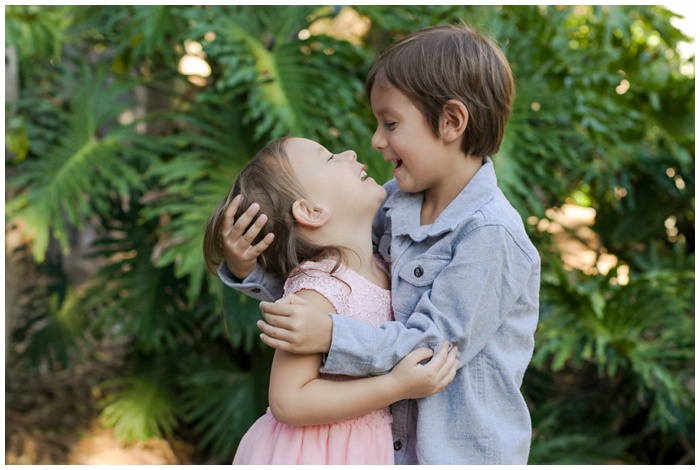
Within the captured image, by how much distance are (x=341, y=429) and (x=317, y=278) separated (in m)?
0.28

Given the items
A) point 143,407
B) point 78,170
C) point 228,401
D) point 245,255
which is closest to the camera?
point 245,255

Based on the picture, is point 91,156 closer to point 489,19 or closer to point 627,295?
point 489,19

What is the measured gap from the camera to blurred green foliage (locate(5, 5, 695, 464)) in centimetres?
350

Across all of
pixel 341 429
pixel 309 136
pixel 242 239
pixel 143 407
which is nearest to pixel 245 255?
pixel 242 239

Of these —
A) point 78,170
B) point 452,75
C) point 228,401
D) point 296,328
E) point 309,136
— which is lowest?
point 228,401

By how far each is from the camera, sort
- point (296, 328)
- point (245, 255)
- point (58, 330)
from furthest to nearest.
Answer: point (58, 330) → point (245, 255) → point (296, 328)

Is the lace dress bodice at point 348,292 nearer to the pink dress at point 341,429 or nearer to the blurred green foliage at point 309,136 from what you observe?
the pink dress at point 341,429

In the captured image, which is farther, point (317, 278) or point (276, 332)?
point (317, 278)

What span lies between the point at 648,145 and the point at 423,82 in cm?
301

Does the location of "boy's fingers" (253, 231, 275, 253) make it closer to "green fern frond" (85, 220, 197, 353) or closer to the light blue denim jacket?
the light blue denim jacket

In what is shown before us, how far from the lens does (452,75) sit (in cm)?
160

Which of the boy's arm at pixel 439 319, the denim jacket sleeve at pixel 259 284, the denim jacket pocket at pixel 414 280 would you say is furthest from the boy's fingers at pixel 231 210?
the denim jacket pocket at pixel 414 280

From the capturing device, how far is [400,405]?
1.66 m

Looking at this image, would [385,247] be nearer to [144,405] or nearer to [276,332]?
[276,332]
